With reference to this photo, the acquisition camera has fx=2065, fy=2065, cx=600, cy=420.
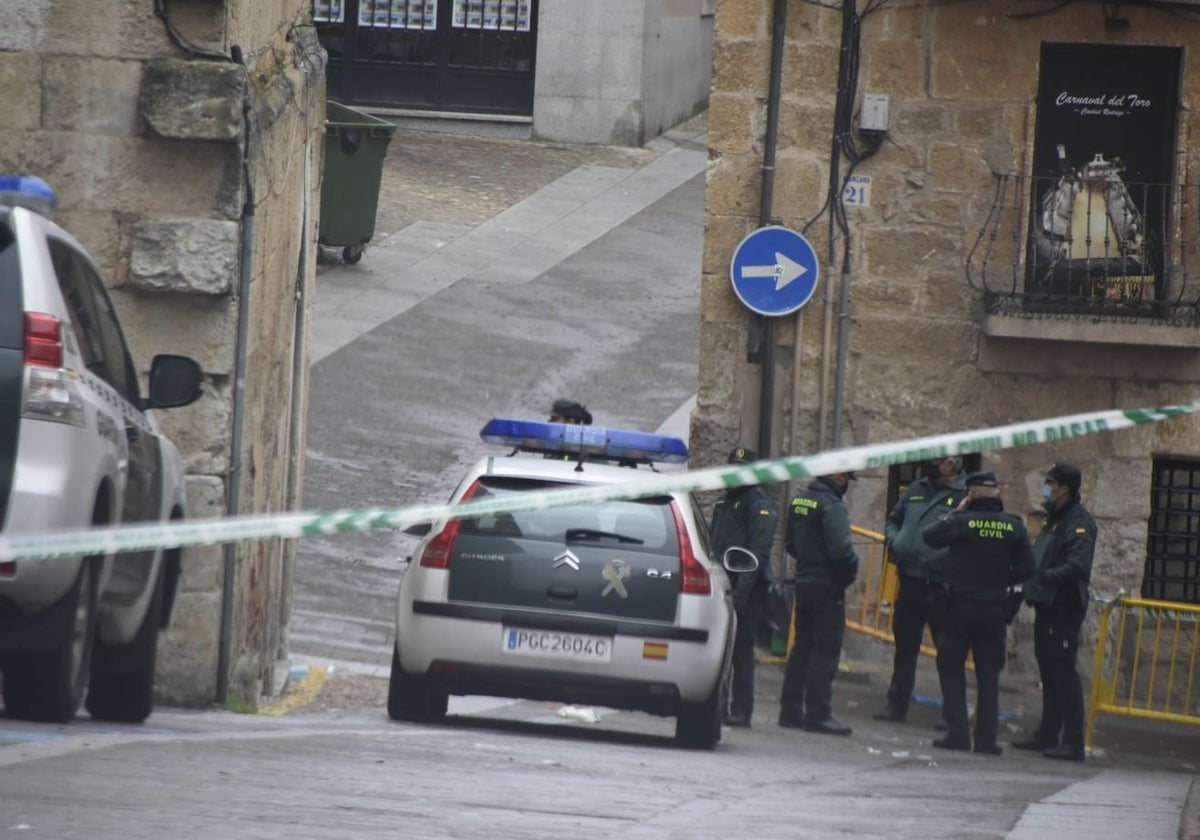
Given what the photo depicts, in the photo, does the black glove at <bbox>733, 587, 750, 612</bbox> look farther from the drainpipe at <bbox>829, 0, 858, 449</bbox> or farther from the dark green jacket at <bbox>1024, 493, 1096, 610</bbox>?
the drainpipe at <bbox>829, 0, 858, 449</bbox>

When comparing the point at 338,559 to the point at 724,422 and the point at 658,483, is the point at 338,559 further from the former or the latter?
the point at 658,483

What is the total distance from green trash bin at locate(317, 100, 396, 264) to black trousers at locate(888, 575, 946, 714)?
10.6m

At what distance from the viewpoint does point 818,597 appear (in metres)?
11.7

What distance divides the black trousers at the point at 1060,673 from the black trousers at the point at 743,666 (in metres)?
1.72

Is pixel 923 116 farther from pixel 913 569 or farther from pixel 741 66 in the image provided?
pixel 913 569

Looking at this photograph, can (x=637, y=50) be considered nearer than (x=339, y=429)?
No

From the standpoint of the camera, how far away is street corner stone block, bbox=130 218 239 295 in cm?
941

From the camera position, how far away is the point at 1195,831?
6.66 metres

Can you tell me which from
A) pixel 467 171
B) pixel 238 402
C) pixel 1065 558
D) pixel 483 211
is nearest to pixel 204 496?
pixel 238 402

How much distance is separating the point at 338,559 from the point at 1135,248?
599cm

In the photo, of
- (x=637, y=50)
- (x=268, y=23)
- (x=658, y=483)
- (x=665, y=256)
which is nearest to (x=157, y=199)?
(x=268, y=23)

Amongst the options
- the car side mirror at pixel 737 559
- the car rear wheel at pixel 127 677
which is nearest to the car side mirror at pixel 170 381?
the car rear wheel at pixel 127 677

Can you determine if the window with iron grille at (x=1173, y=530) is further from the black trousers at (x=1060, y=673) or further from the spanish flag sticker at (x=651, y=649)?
the spanish flag sticker at (x=651, y=649)

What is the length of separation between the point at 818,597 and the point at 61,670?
553cm
